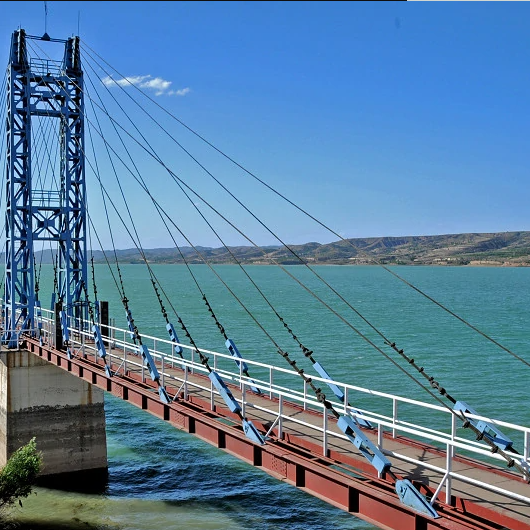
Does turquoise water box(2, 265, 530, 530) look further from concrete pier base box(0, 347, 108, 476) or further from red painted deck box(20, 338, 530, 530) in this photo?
red painted deck box(20, 338, 530, 530)

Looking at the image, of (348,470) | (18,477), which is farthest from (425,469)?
(18,477)

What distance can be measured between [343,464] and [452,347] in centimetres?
4514

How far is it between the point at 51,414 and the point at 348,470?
17836 mm

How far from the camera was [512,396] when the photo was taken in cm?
3797

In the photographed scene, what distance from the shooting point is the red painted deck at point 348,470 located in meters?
10.7

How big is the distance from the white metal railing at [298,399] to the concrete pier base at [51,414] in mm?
1557

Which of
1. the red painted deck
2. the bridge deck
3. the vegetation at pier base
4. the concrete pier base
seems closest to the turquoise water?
the concrete pier base

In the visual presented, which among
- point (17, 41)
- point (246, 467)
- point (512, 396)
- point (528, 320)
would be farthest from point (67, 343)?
point (528, 320)

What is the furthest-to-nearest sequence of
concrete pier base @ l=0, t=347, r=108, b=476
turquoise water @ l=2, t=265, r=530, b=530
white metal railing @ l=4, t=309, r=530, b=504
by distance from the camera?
concrete pier base @ l=0, t=347, r=108, b=476
turquoise water @ l=2, t=265, r=530, b=530
white metal railing @ l=4, t=309, r=530, b=504

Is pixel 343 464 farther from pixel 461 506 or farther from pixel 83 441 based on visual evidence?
pixel 83 441

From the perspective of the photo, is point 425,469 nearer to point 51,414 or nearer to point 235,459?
point 235,459

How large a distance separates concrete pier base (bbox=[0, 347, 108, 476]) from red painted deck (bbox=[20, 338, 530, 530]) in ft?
32.4

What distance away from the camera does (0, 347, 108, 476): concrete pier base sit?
89.7ft

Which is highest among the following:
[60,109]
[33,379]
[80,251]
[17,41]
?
[17,41]
